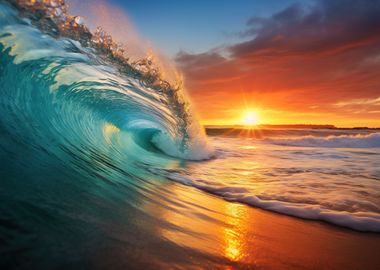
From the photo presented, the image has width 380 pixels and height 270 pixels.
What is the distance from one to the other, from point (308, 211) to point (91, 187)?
2.22 meters

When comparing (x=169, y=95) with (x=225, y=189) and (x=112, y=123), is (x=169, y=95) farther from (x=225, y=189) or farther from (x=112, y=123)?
(x=112, y=123)

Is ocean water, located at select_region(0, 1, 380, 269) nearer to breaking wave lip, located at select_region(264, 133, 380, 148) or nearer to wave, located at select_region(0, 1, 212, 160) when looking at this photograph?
wave, located at select_region(0, 1, 212, 160)

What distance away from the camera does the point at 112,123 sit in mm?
8656

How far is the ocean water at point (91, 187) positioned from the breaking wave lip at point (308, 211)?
11mm

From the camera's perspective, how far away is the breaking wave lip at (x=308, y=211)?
2293mm

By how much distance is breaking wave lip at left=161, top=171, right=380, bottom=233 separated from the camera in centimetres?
229

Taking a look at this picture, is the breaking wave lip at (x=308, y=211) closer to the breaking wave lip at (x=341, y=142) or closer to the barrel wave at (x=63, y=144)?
the barrel wave at (x=63, y=144)

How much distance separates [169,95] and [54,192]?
4.08m

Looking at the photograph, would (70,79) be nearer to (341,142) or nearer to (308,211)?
(308,211)

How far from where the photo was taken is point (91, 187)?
2.34 m

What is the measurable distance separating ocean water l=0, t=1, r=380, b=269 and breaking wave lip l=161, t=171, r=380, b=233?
11 mm

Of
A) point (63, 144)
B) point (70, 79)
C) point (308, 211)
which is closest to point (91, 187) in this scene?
point (63, 144)

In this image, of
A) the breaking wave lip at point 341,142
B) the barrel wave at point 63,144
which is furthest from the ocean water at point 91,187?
the breaking wave lip at point 341,142

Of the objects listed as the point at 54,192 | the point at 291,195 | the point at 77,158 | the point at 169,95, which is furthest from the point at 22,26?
the point at 291,195
